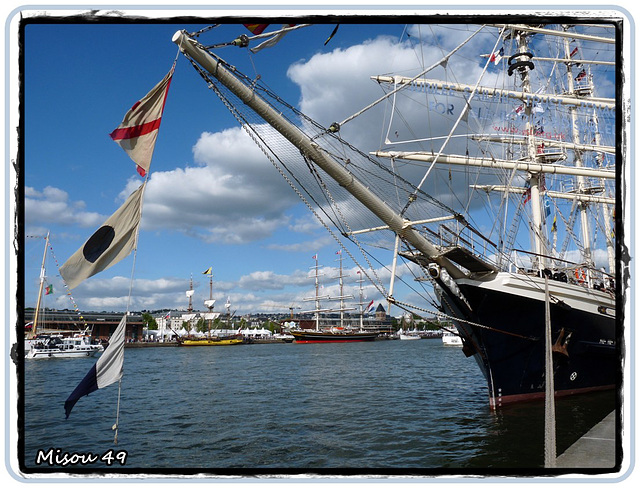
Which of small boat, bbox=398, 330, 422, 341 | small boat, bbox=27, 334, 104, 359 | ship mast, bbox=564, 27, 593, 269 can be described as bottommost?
small boat, bbox=398, 330, 422, 341

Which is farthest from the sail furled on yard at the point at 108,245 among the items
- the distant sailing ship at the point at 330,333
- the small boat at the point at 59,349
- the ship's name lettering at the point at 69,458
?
the distant sailing ship at the point at 330,333

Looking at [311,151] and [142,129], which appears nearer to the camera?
[142,129]

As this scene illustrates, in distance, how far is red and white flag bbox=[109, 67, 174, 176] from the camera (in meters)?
5.17

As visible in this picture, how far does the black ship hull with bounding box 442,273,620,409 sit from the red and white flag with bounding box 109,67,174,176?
1111cm

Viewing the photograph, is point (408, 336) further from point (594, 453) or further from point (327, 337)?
point (594, 453)

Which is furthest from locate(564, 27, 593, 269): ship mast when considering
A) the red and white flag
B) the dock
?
the red and white flag

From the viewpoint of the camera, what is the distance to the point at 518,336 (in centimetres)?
1431

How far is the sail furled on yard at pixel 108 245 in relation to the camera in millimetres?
4848

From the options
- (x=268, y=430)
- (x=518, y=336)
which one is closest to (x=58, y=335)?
(x=268, y=430)

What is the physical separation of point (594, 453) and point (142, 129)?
6.52 m

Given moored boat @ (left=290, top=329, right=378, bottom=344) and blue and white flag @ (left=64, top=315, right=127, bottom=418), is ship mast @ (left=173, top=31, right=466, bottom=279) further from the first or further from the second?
moored boat @ (left=290, top=329, right=378, bottom=344)

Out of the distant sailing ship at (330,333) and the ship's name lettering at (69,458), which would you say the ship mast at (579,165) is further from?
the distant sailing ship at (330,333)

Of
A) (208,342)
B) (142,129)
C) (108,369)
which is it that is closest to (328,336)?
(208,342)

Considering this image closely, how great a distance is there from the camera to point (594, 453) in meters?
5.72
